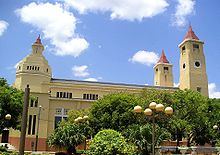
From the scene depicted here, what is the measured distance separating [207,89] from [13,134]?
37.0 meters

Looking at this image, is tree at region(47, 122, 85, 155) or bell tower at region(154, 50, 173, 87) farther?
bell tower at region(154, 50, 173, 87)

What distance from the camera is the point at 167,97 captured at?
35.8m

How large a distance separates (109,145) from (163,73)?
180 feet

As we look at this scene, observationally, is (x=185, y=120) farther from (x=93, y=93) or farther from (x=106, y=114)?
(x=93, y=93)

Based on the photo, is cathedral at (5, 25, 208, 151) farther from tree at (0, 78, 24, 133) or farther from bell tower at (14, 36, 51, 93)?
tree at (0, 78, 24, 133)

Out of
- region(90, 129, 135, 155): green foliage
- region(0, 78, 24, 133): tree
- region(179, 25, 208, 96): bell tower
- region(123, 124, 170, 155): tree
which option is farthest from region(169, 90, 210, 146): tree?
region(90, 129, 135, 155): green foliage

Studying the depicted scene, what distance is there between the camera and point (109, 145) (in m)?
15.1

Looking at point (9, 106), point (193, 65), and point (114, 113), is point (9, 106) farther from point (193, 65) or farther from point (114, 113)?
point (193, 65)

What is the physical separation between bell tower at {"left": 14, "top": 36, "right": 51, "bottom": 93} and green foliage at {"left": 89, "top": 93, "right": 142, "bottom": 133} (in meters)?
21.1

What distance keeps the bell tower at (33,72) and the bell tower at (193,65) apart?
26996 millimetres

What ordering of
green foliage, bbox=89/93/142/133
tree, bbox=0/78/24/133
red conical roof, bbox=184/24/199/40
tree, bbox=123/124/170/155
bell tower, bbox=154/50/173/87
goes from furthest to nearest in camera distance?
bell tower, bbox=154/50/173/87 → red conical roof, bbox=184/24/199/40 → green foliage, bbox=89/93/142/133 → tree, bbox=0/78/24/133 → tree, bbox=123/124/170/155

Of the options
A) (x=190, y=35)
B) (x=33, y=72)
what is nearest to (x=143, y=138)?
(x=33, y=72)

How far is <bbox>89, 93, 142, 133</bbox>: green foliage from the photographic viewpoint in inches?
1227

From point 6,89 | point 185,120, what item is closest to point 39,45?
point 6,89
